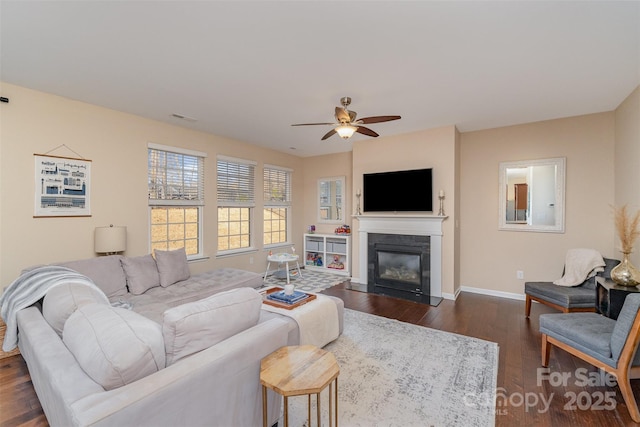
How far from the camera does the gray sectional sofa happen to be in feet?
3.55

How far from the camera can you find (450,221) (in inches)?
172

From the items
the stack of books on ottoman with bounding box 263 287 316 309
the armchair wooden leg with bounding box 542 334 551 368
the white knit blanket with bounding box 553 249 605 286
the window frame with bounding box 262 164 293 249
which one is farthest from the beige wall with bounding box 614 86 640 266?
the window frame with bounding box 262 164 293 249

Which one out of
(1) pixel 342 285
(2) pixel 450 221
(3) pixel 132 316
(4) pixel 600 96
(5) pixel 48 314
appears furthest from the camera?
(1) pixel 342 285

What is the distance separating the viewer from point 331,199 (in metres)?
6.43

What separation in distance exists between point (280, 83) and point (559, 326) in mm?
3382

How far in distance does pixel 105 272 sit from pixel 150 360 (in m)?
2.53

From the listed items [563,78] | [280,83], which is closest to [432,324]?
[563,78]

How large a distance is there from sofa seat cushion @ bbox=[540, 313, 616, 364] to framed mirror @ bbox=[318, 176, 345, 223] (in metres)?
4.20

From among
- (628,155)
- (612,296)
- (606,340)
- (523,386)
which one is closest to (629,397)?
(606,340)

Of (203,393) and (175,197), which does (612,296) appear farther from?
(175,197)

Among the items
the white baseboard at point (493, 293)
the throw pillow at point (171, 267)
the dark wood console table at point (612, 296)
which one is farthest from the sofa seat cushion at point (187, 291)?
the dark wood console table at point (612, 296)

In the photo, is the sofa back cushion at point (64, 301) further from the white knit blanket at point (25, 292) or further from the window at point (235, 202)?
the window at point (235, 202)

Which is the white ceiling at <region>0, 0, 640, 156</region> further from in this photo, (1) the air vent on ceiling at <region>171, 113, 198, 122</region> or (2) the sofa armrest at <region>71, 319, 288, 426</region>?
(2) the sofa armrest at <region>71, 319, 288, 426</region>

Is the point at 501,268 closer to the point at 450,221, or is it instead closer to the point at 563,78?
the point at 450,221
